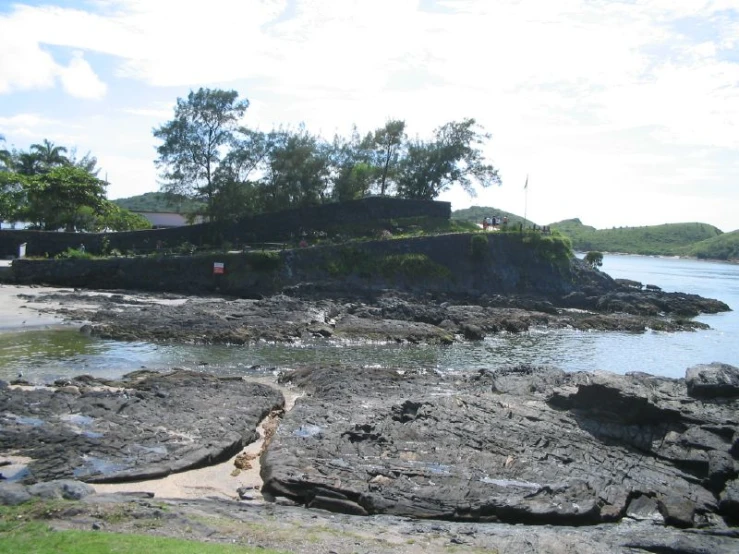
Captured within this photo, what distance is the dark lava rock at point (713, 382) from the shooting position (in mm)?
18406

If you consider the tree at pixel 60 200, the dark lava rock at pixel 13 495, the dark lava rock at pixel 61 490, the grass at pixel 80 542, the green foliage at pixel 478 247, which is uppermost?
the tree at pixel 60 200

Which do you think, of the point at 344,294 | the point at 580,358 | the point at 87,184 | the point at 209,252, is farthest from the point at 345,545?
the point at 87,184

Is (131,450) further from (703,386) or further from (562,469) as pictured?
(703,386)

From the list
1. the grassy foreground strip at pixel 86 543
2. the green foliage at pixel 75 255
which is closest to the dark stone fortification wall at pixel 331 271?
the green foliage at pixel 75 255

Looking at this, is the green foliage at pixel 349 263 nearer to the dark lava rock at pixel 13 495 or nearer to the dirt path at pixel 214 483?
the dirt path at pixel 214 483

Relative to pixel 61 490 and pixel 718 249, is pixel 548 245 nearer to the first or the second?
pixel 61 490

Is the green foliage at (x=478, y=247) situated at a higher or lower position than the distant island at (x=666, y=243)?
lower

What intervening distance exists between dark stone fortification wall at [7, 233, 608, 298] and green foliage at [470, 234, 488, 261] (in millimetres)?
137

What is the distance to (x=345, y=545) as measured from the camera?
10.4 meters

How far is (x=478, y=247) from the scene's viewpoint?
51094mm

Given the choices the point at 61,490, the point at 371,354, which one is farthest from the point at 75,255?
the point at 61,490

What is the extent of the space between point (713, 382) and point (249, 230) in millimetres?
38584

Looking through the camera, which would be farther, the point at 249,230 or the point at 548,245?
the point at 548,245

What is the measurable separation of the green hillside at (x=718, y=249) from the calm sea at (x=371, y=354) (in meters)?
146
